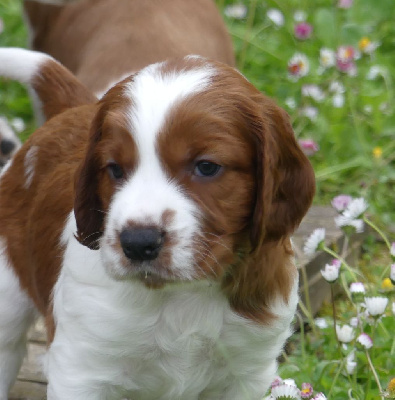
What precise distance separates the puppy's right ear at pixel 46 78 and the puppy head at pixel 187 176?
3.07 ft

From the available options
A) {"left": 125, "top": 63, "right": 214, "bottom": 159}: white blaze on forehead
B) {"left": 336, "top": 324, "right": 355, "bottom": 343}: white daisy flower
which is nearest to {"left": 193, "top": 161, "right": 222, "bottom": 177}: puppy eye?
{"left": 125, "top": 63, "right": 214, "bottom": 159}: white blaze on forehead

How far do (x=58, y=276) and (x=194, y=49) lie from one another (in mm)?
2465

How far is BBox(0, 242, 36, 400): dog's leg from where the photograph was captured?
394 centimetres

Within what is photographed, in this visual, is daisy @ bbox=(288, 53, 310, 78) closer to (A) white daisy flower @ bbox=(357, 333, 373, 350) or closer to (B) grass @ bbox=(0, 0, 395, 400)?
(B) grass @ bbox=(0, 0, 395, 400)

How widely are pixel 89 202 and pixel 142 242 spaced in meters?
0.52

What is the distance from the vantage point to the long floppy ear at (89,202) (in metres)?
3.25

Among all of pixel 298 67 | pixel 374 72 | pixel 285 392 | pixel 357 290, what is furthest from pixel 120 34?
pixel 285 392

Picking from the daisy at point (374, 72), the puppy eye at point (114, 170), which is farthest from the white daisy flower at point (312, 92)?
the puppy eye at point (114, 170)

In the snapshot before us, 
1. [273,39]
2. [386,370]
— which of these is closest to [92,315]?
[386,370]

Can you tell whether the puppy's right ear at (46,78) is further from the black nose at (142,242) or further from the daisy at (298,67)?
the daisy at (298,67)

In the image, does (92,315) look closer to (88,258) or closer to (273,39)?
(88,258)

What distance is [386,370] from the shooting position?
4238 millimetres

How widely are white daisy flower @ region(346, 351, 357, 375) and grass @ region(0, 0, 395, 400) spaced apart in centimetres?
3

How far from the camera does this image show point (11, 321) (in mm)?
3959
